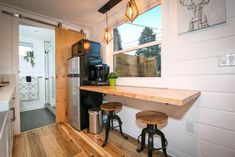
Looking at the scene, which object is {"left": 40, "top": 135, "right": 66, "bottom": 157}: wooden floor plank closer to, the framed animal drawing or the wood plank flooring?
the wood plank flooring

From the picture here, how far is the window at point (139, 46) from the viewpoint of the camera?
1.84 meters

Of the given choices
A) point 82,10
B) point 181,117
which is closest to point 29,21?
point 82,10

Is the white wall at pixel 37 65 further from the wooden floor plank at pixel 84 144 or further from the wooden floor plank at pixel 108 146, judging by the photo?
the wooden floor plank at pixel 108 146

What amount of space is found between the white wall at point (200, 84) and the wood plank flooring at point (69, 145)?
512 mm

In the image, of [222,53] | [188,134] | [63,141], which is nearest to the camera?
[222,53]

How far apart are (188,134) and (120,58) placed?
1713 millimetres

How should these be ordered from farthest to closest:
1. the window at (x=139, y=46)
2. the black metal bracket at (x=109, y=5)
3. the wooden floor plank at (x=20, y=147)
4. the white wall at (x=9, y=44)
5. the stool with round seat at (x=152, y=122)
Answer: the white wall at (x=9, y=44) < the black metal bracket at (x=109, y=5) < the window at (x=139, y=46) < the wooden floor plank at (x=20, y=147) < the stool with round seat at (x=152, y=122)

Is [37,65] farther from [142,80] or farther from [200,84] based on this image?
[200,84]

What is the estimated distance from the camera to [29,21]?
2389 millimetres

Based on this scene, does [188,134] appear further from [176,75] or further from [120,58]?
[120,58]

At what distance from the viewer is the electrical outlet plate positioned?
3.72 ft

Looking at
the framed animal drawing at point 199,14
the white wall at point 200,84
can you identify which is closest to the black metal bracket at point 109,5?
the white wall at point 200,84

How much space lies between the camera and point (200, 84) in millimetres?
1344

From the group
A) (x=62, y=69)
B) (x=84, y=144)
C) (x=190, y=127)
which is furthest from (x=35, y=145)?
(x=190, y=127)
